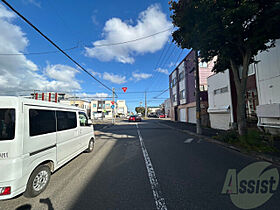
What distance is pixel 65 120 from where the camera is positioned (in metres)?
3.77

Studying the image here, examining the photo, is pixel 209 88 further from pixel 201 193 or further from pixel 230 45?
pixel 201 193

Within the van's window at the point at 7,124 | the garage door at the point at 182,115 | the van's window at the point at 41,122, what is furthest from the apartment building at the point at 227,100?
the van's window at the point at 7,124

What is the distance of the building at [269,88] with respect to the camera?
7.36 m

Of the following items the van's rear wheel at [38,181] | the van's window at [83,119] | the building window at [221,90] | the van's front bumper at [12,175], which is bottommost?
the van's rear wheel at [38,181]

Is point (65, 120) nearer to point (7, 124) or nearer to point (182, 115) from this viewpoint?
point (7, 124)

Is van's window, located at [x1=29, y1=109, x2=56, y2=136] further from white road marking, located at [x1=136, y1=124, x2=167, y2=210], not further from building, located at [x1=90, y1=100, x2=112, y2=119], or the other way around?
building, located at [x1=90, y1=100, x2=112, y2=119]

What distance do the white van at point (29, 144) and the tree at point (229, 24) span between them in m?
6.65

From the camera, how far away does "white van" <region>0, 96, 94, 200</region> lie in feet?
6.88

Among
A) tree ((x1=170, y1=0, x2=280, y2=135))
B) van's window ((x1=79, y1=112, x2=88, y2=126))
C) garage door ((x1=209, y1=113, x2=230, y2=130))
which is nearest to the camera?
tree ((x1=170, y1=0, x2=280, y2=135))

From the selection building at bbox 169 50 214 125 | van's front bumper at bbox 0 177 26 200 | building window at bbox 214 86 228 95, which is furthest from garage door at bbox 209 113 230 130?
van's front bumper at bbox 0 177 26 200

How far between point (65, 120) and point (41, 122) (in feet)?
3.16

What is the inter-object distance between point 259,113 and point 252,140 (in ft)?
13.2

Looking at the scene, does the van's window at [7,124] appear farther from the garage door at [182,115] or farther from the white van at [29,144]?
the garage door at [182,115]

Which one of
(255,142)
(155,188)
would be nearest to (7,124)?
(155,188)
